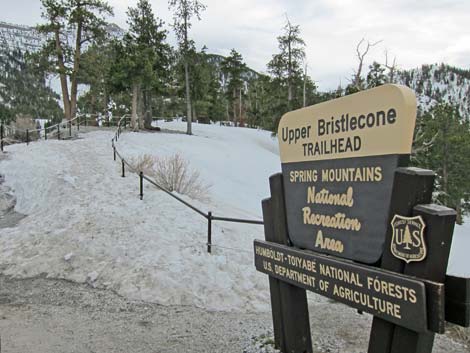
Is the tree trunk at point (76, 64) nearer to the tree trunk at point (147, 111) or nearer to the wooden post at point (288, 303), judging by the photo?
the tree trunk at point (147, 111)

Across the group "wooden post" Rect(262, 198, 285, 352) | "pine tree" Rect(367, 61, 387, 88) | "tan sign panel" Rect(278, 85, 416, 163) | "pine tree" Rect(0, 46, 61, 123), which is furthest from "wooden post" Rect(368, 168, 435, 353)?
"pine tree" Rect(0, 46, 61, 123)

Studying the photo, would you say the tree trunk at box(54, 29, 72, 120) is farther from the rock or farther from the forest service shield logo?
the forest service shield logo

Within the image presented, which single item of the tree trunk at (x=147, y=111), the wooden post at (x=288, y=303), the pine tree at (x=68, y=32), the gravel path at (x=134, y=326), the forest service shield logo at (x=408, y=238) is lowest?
the gravel path at (x=134, y=326)

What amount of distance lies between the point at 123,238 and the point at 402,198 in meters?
5.81

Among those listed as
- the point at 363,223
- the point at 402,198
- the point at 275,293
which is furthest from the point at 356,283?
the point at 275,293

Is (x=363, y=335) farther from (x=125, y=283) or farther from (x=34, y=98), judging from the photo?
(x=34, y=98)

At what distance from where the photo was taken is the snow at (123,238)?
5.82 meters

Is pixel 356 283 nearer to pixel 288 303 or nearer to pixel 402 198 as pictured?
pixel 402 198

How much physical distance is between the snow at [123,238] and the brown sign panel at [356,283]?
2150 mm

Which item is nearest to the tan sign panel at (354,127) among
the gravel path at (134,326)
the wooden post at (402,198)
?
the wooden post at (402,198)

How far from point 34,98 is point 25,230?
127919 millimetres

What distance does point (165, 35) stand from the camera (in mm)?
30781

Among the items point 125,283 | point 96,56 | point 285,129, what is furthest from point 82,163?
point 96,56

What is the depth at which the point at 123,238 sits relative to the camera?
729 centimetres
